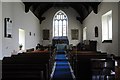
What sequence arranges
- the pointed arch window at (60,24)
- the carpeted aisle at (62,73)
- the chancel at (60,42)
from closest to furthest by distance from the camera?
the chancel at (60,42), the carpeted aisle at (62,73), the pointed arch window at (60,24)

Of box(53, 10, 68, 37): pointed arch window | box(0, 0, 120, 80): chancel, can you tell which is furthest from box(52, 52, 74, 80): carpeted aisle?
box(53, 10, 68, 37): pointed arch window

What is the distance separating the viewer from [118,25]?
7.98 m

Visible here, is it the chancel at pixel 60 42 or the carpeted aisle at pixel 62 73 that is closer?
the chancel at pixel 60 42

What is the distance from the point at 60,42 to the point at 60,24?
8.18ft

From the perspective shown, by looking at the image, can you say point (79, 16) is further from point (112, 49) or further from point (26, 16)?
point (112, 49)

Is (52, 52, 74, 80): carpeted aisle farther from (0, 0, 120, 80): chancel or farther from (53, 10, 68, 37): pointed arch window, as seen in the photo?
(53, 10, 68, 37): pointed arch window

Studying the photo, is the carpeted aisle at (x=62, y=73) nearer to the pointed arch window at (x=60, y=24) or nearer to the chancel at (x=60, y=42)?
the chancel at (x=60, y=42)

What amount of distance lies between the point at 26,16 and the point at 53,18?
8.80 meters

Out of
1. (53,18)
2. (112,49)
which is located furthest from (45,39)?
(112,49)


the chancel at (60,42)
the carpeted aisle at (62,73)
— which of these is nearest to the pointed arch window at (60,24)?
the chancel at (60,42)

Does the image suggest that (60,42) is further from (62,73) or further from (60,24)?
(62,73)

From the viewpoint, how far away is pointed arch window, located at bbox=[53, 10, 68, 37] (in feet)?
70.3

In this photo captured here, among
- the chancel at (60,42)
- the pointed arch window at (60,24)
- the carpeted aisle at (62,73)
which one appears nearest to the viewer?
the chancel at (60,42)

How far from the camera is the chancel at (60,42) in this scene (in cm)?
435
